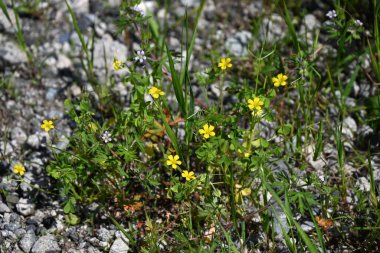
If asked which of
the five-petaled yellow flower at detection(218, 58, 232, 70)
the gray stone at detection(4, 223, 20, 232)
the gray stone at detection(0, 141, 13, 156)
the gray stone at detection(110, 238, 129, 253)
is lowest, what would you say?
the gray stone at detection(110, 238, 129, 253)

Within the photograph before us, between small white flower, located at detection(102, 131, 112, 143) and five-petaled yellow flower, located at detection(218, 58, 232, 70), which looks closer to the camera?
small white flower, located at detection(102, 131, 112, 143)

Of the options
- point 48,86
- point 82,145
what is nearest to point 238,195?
point 82,145

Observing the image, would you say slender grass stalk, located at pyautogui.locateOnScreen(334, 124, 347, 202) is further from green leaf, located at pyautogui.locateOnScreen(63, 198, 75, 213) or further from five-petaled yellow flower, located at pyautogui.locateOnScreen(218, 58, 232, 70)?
green leaf, located at pyautogui.locateOnScreen(63, 198, 75, 213)

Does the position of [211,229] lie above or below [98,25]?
below

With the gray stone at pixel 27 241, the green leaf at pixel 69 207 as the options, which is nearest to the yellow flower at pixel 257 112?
A: the green leaf at pixel 69 207

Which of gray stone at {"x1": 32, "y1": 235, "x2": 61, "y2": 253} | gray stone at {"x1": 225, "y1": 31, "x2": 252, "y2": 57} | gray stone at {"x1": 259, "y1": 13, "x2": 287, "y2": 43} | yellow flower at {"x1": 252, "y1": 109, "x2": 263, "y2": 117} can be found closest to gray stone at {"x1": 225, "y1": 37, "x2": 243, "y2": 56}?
gray stone at {"x1": 225, "y1": 31, "x2": 252, "y2": 57}

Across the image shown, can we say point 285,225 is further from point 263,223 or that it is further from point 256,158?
point 256,158
